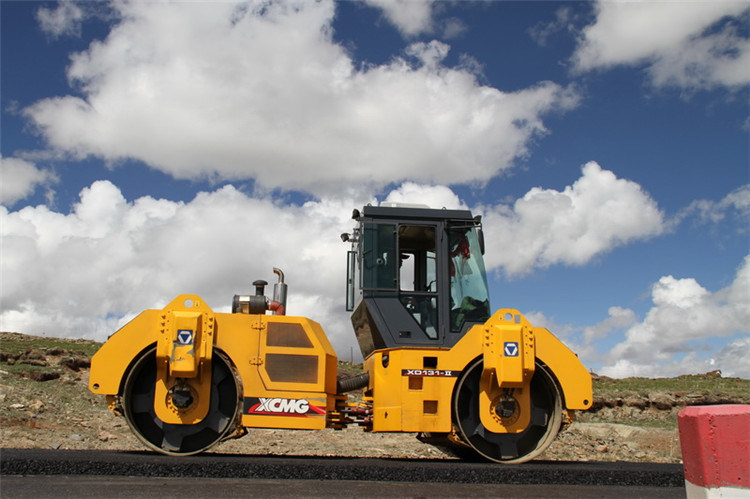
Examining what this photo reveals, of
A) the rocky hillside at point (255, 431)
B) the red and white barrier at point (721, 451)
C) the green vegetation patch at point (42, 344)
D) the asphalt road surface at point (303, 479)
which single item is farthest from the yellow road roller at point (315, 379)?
the green vegetation patch at point (42, 344)

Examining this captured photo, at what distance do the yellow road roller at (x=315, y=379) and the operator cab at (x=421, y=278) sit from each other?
44 mm

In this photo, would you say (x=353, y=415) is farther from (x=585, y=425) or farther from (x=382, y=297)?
(x=585, y=425)

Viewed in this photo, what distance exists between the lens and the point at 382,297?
7.43m

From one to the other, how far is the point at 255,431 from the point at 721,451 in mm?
13112

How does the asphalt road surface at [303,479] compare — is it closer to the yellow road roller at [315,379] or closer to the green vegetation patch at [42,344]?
the yellow road roller at [315,379]

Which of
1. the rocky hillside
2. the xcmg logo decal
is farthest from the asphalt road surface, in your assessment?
the rocky hillside

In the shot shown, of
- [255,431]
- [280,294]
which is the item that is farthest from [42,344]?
[280,294]

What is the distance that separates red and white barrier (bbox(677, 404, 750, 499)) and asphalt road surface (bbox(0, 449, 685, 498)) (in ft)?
8.30

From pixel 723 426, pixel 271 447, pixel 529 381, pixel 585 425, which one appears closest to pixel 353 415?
pixel 529 381

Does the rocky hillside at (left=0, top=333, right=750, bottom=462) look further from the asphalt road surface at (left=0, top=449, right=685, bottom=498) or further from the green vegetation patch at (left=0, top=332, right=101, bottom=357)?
the asphalt road surface at (left=0, top=449, right=685, bottom=498)

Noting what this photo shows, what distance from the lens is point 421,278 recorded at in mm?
7855

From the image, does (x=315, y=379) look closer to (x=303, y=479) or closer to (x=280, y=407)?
(x=280, y=407)

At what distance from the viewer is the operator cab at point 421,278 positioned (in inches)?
289

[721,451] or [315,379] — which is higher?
[315,379]
